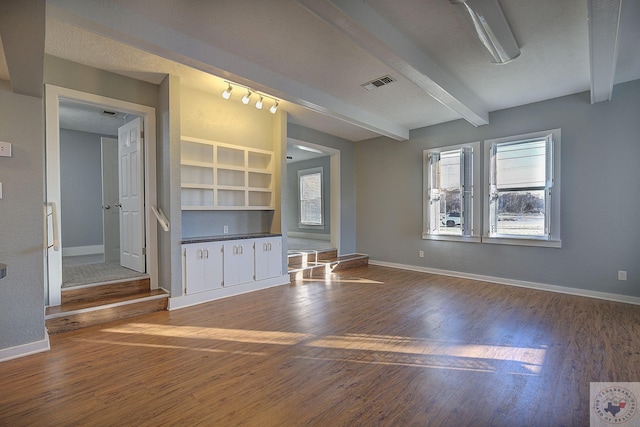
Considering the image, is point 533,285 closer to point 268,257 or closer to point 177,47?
point 268,257

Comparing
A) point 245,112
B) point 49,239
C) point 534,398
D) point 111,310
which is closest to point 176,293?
point 111,310

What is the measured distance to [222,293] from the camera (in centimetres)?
409

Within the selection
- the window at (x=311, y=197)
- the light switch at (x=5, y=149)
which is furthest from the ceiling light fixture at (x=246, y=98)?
the window at (x=311, y=197)

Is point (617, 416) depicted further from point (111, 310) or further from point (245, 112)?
point (245, 112)

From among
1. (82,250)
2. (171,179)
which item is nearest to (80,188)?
(82,250)

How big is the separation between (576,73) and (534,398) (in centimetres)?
371

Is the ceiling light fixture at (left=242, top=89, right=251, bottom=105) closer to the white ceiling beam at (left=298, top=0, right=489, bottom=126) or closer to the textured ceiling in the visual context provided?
the textured ceiling

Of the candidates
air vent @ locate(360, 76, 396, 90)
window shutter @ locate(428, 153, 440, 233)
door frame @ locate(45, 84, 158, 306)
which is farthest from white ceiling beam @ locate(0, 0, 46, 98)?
window shutter @ locate(428, 153, 440, 233)

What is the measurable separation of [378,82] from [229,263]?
123 inches

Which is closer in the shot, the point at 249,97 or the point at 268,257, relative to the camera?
the point at 249,97

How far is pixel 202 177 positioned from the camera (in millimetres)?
4410

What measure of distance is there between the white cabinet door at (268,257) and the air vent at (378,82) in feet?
8.48

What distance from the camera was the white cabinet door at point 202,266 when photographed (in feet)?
12.4

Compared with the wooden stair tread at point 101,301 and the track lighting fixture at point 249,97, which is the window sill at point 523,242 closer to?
the track lighting fixture at point 249,97
